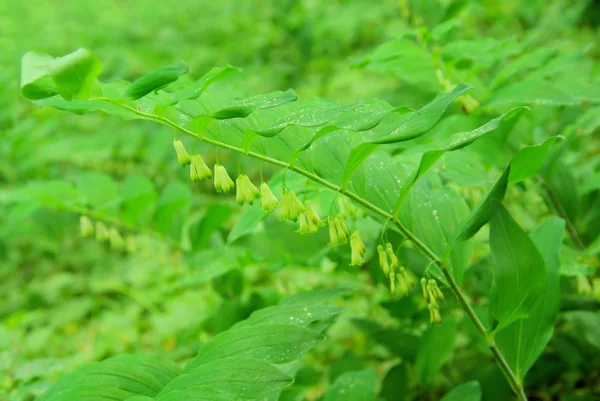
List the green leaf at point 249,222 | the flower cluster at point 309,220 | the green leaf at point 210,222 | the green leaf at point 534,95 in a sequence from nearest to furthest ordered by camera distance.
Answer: the flower cluster at point 309,220
the green leaf at point 249,222
the green leaf at point 534,95
the green leaf at point 210,222

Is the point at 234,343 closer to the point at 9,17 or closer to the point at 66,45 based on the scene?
the point at 66,45

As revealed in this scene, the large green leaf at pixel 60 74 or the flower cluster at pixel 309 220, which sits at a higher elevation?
the large green leaf at pixel 60 74

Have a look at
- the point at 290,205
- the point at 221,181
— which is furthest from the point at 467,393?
the point at 221,181

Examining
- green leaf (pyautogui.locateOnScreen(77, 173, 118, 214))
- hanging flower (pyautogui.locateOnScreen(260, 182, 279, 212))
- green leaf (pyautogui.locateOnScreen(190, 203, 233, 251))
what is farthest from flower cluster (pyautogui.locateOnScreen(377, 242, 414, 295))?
green leaf (pyautogui.locateOnScreen(77, 173, 118, 214))

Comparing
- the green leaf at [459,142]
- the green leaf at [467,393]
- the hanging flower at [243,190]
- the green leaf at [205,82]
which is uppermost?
the green leaf at [205,82]

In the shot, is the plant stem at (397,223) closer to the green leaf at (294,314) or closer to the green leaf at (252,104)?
the green leaf at (252,104)

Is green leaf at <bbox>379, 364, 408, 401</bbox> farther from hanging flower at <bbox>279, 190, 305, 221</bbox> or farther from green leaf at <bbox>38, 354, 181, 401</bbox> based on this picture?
hanging flower at <bbox>279, 190, 305, 221</bbox>

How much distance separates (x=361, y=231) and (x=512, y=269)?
1.94ft

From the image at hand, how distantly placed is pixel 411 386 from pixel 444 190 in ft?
3.01

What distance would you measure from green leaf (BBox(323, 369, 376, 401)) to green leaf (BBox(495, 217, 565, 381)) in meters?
0.31

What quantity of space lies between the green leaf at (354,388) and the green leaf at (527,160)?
579mm

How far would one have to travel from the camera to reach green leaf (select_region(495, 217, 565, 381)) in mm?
1234

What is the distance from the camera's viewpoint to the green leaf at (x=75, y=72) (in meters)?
0.80

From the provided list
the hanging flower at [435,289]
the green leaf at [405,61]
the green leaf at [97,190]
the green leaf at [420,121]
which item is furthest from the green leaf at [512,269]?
the green leaf at [97,190]
